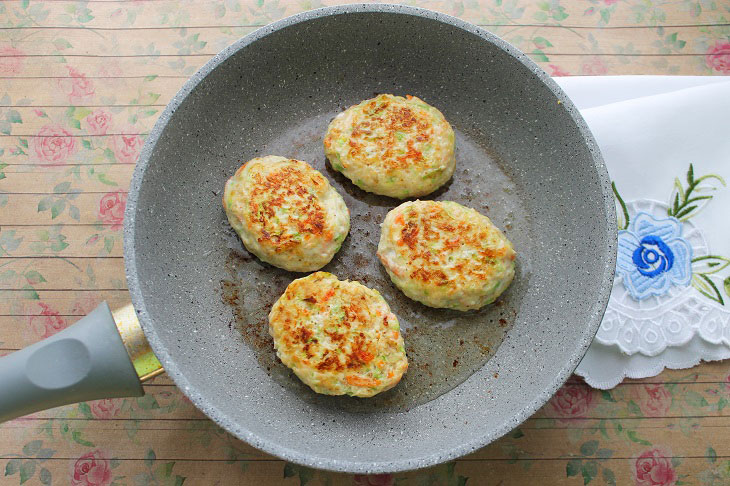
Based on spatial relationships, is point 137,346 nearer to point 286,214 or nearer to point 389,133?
point 286,214

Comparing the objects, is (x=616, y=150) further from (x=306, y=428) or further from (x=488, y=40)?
(x=306, y=428)

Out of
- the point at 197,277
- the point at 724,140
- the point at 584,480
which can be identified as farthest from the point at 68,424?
the point at 724,140

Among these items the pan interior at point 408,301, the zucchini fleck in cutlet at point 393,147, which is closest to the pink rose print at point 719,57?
the pan interior at point 408,301

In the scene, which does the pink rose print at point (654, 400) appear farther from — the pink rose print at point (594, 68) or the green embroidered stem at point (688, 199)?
the pink rose print at point (594, 68)

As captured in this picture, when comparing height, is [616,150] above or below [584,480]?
above

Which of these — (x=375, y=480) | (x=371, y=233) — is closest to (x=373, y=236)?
(x=371, y=233)

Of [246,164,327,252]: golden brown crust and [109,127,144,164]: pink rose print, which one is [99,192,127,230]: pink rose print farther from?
[246,164,327,252]: golden brown crust
